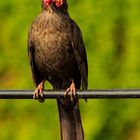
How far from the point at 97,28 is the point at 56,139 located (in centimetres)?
134

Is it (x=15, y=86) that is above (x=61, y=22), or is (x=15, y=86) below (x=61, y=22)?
below

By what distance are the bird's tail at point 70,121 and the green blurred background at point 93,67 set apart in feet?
5.35

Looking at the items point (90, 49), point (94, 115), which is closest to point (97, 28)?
point (90, 49)

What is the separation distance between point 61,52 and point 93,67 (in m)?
1.92

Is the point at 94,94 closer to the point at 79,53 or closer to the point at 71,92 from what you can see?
the point at 71,92

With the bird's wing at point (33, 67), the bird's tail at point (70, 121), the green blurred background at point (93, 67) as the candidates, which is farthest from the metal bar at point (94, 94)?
the green blurred background at point (93, 67)

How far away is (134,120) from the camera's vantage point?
10656 mm

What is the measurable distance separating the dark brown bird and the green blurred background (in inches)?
64.8

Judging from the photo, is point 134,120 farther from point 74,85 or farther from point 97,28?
point 74,85

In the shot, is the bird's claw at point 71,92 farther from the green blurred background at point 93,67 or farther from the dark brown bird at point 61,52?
the green blurred background at point 93,67

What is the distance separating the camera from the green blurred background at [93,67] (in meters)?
10.7

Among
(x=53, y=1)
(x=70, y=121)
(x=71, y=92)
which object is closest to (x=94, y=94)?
(x=71, y=92)

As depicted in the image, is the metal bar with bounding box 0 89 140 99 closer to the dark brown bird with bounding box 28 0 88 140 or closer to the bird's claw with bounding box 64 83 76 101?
the bird's claw with bounding box 64 83 76 101

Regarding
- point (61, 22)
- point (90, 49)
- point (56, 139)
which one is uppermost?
point (61, 22)
